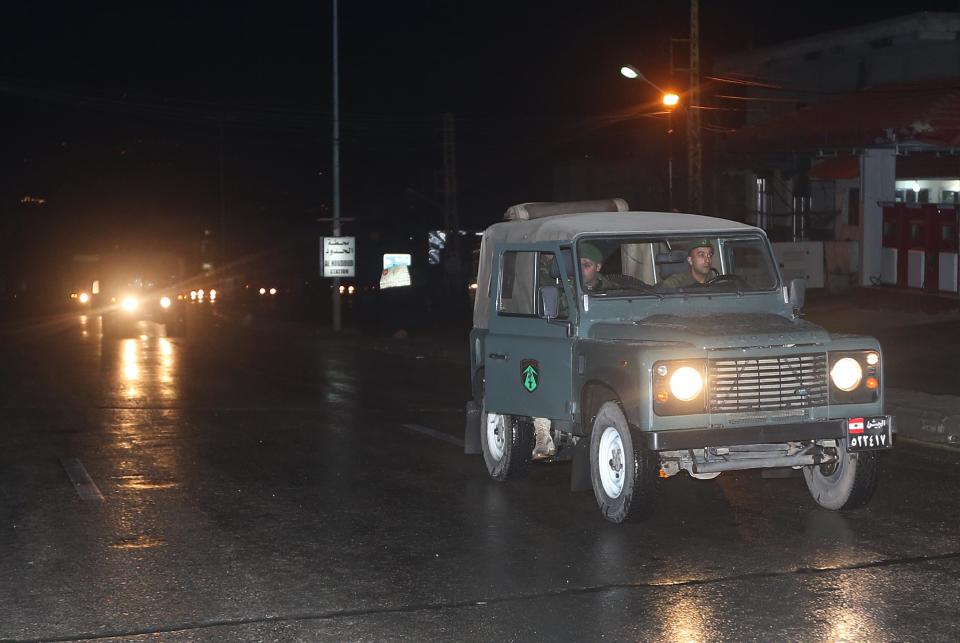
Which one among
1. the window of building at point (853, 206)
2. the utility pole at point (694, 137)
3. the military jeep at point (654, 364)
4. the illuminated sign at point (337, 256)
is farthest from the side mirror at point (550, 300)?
the window of building at point (853, 206)

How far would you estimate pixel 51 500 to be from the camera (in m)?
10.3

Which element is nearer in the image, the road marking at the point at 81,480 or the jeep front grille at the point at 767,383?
the jeep front grille at the point at 767,383

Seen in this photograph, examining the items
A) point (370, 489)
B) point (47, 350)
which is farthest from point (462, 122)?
point (370, 489)

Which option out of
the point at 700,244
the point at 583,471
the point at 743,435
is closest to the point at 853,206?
the point at 700,244

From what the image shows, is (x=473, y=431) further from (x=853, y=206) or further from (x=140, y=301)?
(x=140, y=301)

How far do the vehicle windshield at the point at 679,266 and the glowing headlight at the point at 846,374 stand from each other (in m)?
1.50

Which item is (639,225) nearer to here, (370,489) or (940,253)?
(370,489)

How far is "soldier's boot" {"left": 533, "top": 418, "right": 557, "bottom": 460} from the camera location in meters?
10.8

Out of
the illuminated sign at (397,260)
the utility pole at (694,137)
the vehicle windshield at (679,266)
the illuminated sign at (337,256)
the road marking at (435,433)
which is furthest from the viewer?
the illuminated sign at (397,260)

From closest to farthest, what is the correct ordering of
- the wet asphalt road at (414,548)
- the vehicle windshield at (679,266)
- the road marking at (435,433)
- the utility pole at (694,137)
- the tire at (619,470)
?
the wet asphalt road at (414,548), the tire at (619,470), the vehicle windshield at (679,266), the road marking at (435,433), the utility pole at (694,137)

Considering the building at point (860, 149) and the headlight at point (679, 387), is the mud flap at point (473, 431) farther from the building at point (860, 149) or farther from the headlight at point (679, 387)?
the building at point (860, 149)

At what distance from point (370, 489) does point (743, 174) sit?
129 ft

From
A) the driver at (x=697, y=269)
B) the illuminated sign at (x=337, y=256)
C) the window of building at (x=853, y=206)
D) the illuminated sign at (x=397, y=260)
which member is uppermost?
the window of building at (x=853, y=206)

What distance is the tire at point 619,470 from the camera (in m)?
8.77
